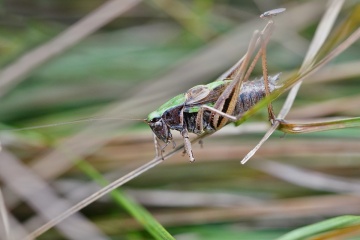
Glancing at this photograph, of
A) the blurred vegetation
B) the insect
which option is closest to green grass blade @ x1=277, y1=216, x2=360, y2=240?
the insect

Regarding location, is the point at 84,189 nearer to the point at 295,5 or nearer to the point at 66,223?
the point at 66,223

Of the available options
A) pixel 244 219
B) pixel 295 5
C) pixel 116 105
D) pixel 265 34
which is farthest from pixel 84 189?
pixel 295 5

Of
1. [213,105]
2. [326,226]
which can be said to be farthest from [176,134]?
[326,226]

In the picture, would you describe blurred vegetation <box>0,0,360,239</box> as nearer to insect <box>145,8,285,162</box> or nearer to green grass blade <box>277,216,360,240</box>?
insect <box>145,8,285,162</box>

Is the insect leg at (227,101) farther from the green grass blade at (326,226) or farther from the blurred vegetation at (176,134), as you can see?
the green grass blade at (326,226)

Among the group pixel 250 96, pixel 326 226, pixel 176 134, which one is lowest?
pixel 326 226

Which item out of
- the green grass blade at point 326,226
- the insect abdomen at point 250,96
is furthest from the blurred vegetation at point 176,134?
the green grass blade at point 326,226

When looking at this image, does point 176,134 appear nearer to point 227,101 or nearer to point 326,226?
point 227,101
